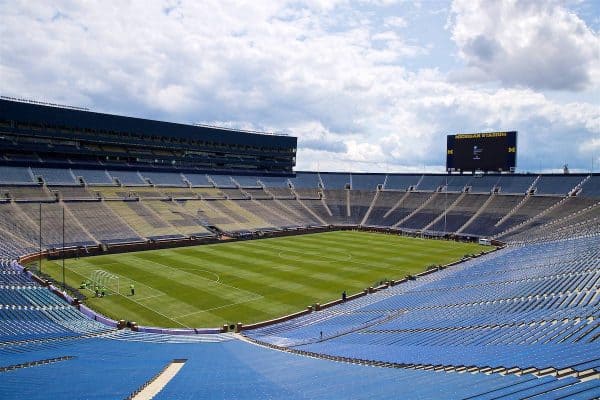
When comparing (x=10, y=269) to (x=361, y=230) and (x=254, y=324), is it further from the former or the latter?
(x=361, y=230)

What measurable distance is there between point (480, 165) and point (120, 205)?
211ft

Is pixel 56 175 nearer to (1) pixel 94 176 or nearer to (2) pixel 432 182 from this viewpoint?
(1) pixel 94 176

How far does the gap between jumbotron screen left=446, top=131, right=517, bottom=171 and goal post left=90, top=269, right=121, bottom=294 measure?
6610cm

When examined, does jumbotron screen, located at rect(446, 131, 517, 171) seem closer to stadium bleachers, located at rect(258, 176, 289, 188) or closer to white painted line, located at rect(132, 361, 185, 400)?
stadium bleachers, located at rect(258, 176, 289, 188)

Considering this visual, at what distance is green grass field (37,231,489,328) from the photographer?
103 feet

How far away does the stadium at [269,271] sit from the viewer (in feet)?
42.7

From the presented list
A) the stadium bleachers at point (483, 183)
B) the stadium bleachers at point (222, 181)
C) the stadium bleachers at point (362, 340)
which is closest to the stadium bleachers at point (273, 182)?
the stadium bleachers at point (222, 181)

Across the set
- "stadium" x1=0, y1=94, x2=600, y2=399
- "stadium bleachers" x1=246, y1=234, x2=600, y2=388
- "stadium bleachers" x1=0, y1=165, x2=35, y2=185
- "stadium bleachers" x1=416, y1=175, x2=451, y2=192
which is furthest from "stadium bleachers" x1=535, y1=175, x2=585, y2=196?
"stadium bleachers" x1=0, y1=165, x2=35, y2=185

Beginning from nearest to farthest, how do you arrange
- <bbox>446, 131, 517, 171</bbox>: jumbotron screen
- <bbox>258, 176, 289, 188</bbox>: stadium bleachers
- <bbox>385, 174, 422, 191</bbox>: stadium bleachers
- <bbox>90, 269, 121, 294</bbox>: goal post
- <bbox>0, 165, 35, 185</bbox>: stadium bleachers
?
<bbox>90, 269, 121, 294</bbox>: goal post → <bbox>0, 165, 35, 185</bbox>: stadium bleachers → <bbox>446, 131, 517, 171</bbox>: jumbotron screen → <bbox>385, 174, 422, 191</bbox>: stadium bleachers → <bbox>258, 176, 289, 188</bbox>: stadium bleachers


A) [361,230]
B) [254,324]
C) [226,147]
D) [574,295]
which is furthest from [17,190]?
[574,295]

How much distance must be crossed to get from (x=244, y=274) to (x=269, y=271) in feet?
9.41

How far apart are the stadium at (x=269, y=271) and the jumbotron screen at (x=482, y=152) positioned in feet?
2.57

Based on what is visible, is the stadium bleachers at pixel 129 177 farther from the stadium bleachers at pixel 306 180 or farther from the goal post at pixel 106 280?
the goal post at pixel 106 280

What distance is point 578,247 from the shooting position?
3762 centimetres
